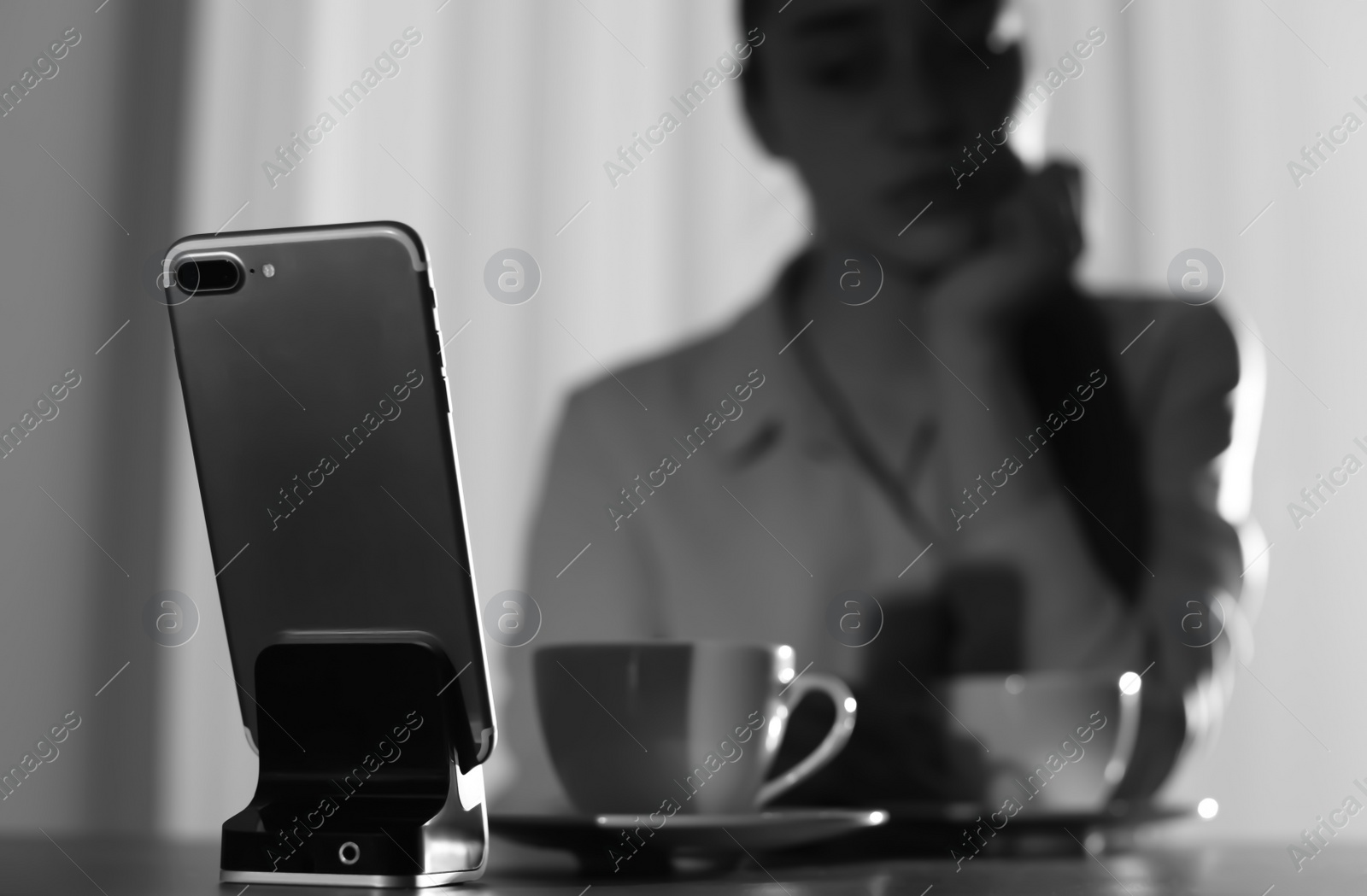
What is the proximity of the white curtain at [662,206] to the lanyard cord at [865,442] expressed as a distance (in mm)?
79

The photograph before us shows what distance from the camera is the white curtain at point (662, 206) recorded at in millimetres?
861

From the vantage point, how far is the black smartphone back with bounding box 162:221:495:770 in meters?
0.38

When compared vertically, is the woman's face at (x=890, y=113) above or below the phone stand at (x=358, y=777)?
above

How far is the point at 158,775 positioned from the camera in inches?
35.8

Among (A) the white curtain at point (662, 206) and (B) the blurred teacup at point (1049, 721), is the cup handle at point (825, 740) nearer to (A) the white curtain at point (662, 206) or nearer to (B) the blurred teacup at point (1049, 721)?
(B) the blurred teacup at point (1049, 721)

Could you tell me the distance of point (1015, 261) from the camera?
3.09 ft

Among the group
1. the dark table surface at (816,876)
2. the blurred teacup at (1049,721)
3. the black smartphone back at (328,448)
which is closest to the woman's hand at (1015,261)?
the blurred teacup at (1049,721)

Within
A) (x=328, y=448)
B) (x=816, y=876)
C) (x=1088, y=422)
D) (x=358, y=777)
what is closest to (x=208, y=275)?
(x=328, y=448)

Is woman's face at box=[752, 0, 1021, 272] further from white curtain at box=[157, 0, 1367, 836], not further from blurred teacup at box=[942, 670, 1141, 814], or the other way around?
blurred teacup at box=[942, 670, 1141, 814]

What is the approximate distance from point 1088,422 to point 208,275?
73 cm

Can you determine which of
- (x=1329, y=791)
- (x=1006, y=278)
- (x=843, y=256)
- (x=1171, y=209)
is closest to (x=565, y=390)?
(x=843, y=256)

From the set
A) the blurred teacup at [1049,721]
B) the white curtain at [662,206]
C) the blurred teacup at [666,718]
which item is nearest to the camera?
the blurred teacup at [666,718]

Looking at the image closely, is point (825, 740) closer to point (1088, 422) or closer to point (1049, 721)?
point (1049, 721)

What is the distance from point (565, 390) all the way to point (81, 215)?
48cm
